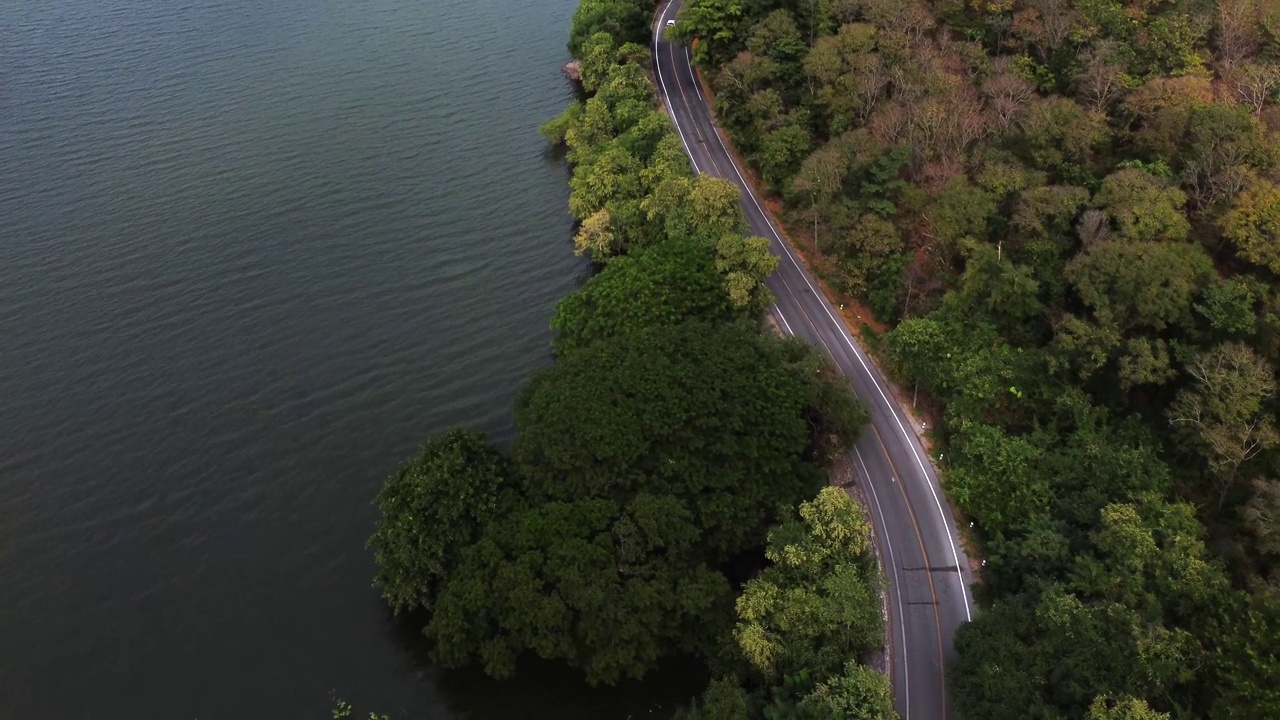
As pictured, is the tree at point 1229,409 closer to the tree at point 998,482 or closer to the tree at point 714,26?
the tree at point 998,482

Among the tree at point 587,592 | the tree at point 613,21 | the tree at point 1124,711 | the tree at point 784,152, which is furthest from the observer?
the tree at point 613,21

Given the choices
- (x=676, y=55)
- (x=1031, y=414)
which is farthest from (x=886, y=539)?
(x=676, y=55)

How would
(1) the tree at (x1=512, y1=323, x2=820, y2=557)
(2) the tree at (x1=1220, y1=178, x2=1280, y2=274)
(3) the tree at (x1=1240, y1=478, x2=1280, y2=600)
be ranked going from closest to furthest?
1. (3) the tree at (x1=1240, y1=478, x2=1280, y2=600)
2. (1) the tree at (x1=512, y1=323, x2=820, y2=557)
3. (2) the tree at (x1=1220, y1=178, x2=1280, y2=274)

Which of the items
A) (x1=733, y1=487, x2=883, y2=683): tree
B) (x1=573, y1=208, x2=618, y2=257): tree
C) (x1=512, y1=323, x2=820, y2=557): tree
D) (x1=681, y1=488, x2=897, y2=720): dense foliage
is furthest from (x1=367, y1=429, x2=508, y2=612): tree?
(x1=573, y1=208, x2=618, y2=257): tree

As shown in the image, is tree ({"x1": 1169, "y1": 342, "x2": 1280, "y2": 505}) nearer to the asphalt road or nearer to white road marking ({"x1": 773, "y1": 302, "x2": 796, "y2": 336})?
the asphalt road

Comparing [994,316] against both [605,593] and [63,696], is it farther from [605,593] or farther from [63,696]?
[63,696]

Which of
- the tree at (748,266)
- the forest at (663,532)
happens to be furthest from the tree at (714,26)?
the forest at (663,532)

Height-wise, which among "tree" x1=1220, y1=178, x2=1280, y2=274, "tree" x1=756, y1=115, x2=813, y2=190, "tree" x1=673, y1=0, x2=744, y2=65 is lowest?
"tree" x1=1220, y1=178, x2=1280, y2=274
